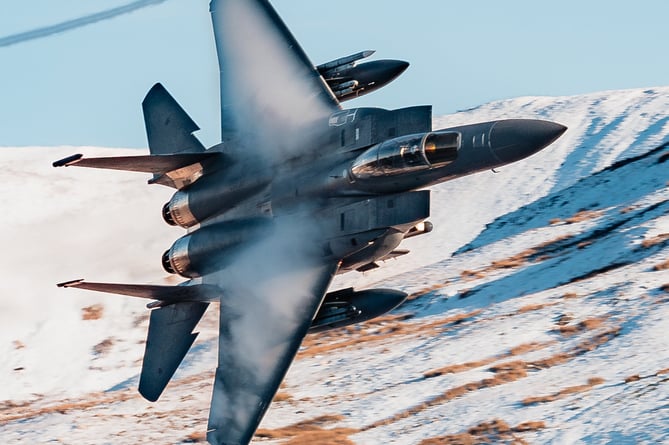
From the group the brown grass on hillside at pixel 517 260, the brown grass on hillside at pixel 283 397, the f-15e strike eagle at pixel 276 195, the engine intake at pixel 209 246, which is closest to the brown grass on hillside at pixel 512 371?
the brown grass on hillside at pixel 283 397

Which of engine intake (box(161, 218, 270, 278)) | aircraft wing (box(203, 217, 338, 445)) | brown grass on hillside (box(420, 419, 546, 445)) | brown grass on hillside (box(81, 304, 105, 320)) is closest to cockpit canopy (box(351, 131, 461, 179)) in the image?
aircraft wing (box(203, 217, 338, 445))

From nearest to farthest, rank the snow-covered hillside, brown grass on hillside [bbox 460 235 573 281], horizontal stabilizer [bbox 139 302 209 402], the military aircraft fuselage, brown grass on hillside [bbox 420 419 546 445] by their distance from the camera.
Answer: the military aircraft fuselage < horizontal stabilizer [bbox 139 302 209 402] < brown grass on hillside [bbox 420 419 546 445] < the snow-covered hillside < brown grass on hillside [bbox 460 235 573 281]

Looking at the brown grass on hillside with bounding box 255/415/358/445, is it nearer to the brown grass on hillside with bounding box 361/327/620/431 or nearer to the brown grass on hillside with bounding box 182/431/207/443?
the brown grass on hillside with bounding box 361/327/620/431

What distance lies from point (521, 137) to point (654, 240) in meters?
19.9

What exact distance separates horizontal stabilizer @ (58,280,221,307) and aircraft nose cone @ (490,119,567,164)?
28.1ft

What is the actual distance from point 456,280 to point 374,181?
745 inches

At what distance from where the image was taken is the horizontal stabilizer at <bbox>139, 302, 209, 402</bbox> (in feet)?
88.9

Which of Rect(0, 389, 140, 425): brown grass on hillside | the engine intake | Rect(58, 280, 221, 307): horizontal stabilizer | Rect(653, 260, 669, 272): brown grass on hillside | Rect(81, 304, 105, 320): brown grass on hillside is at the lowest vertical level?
Rect(0, 389, 140, 425): brown grass on hillside

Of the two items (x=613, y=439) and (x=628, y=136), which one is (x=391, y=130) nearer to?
(x=613, y=439)

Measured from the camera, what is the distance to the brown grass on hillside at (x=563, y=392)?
2967 cm

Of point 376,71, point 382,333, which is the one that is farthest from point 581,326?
point 376,71

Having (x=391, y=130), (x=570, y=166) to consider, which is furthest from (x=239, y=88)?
(x=570, y=166)

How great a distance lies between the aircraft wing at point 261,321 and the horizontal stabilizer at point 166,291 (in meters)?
0.44

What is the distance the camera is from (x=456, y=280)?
4178 centimetres
